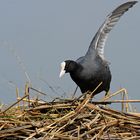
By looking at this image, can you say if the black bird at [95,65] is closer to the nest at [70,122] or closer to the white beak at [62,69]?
the white beak at [62,69]

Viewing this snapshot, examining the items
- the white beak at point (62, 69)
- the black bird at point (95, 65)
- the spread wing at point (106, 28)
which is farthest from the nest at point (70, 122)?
the spread wing at point (106, 28)

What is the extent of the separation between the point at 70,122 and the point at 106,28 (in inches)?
267

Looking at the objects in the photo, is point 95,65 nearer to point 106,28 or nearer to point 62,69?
point 62,69

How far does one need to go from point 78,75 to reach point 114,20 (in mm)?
2504

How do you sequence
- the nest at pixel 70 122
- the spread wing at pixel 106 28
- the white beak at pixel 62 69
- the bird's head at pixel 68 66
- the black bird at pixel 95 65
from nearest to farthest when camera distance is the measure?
the nest at pixel 70 122
the white beak at pixel 62 69
the bird's head at pixel 68 66
the black bird at pixel 95 65
the spread wing at pixel 106 28

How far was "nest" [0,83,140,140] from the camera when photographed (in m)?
5.19

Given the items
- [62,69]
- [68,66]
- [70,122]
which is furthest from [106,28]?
[70,122]

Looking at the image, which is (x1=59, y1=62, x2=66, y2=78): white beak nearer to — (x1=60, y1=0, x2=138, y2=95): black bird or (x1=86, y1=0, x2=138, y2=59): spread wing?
(x1=60, y1=0, x2=138, y2=95): black bird

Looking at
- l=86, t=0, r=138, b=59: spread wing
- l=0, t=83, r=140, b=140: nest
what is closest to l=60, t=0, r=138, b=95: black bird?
l=86, t=0, r=138, b=59: spread wing

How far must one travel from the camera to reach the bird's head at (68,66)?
893 centimetres

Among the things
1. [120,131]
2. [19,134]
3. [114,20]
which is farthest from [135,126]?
[114,20]

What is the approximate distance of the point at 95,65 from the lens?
10344 mm

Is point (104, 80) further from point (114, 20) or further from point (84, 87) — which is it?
point (114, 20)

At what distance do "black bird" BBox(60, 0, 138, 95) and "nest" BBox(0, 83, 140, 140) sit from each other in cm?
307
